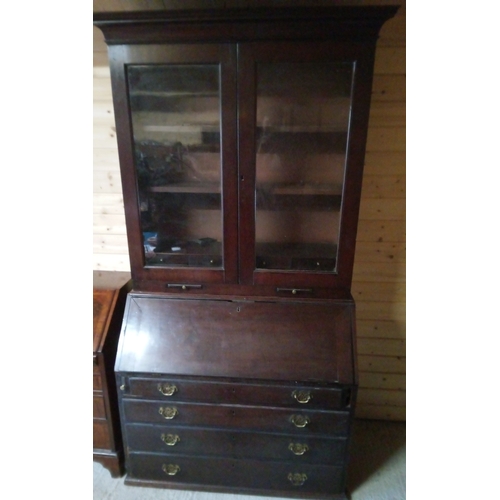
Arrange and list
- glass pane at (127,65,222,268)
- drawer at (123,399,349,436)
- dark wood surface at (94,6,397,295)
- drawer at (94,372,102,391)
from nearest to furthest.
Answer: dark wood surface at (94,6,397,295)
glass pane at (127,65,222,268)
drawer at (123,399,349,436)
drawer at (94,372,102,391)

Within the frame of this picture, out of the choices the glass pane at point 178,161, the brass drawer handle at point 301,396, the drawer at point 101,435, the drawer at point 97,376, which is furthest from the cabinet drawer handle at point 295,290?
the drawer at point 101,435

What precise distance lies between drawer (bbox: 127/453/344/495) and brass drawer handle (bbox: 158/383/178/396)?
0.33 meters

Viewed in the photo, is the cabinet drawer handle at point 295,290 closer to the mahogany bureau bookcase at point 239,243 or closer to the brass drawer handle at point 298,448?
the mahogany bureau bookcase at point 239,243

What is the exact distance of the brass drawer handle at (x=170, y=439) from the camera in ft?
4.26

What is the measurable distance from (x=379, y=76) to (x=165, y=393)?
1661mm

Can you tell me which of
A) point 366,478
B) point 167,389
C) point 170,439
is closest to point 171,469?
point 170,439

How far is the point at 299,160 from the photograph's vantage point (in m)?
1.18

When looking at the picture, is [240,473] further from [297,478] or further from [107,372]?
[107,372]

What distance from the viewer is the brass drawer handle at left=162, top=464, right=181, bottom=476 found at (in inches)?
52.8

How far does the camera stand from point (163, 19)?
1.02m

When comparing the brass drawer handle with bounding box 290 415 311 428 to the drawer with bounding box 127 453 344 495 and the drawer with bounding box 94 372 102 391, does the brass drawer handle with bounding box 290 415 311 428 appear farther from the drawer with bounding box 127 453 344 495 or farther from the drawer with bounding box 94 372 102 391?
the drawer with bounding box 94 372 102 391

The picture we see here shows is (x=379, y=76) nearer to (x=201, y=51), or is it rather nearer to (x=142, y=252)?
(x=201, y=51)

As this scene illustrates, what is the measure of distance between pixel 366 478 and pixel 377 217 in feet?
4.12

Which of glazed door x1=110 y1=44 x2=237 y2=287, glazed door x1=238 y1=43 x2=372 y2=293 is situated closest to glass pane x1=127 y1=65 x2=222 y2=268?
glazed door x1=110 y1=44 x2=237 y2=287
